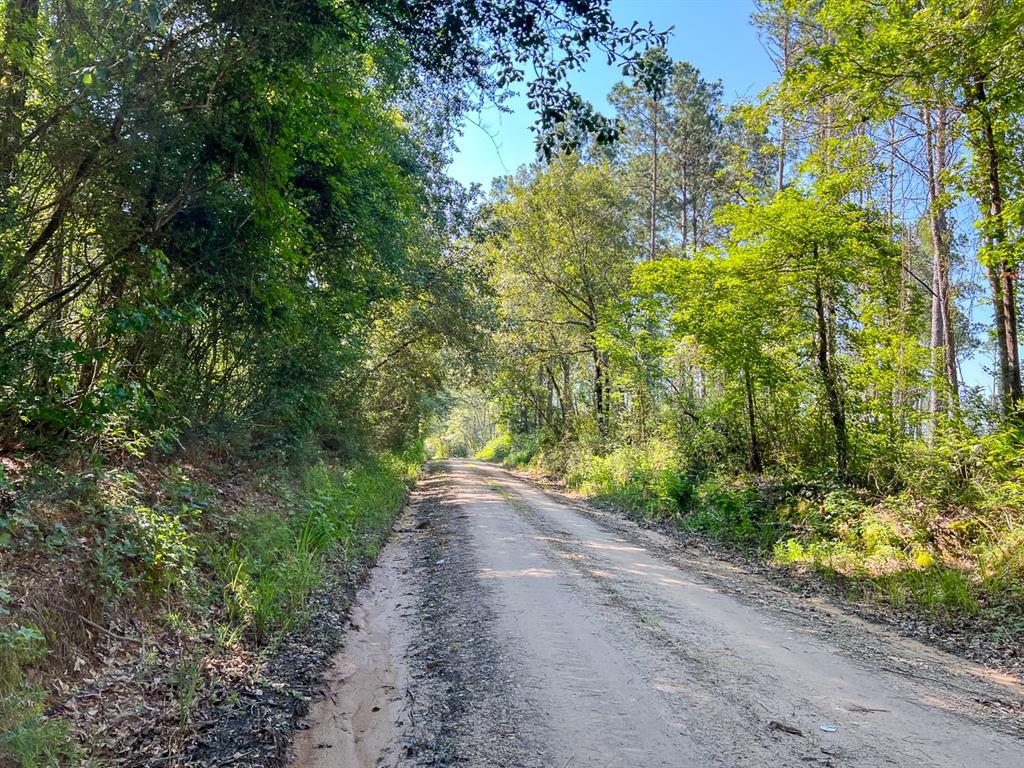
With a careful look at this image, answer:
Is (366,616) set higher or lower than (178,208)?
lower

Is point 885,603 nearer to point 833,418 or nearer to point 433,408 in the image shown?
point 833,418

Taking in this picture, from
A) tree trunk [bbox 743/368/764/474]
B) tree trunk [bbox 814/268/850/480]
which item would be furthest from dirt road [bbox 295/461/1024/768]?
tree trunk [bbox 743/368/764/474]

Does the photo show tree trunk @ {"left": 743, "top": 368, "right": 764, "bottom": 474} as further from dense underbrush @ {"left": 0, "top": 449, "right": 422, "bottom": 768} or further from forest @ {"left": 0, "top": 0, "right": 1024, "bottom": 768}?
dense underbrush @ {"left": 0, "top": 449, "right": 422, "bottom": 768}

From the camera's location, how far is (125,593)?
4359mm

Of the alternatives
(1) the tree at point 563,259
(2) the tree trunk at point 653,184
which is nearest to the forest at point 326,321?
(1) the tree at point 563,259

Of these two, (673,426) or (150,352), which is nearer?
(150,352)

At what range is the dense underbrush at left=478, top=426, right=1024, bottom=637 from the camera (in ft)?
21.4

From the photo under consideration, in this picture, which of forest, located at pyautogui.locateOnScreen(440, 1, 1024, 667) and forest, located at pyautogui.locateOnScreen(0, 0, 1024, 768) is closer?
forest, located at pyautogui.locateOnScreen(0, 0, 1024, 768)

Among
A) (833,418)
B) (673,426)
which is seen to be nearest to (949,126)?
(833,418)

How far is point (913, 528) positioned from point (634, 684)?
591 centimetres

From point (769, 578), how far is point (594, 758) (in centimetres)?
595

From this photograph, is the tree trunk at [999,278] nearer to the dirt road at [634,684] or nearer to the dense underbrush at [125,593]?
the dirt road at [634,684]

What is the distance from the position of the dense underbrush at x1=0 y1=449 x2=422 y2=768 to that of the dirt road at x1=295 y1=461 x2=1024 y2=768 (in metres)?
0.92

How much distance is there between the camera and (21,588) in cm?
372
